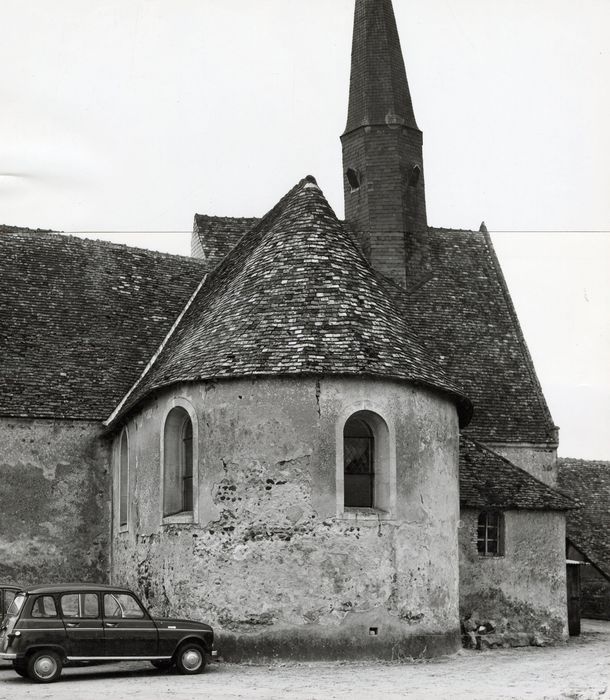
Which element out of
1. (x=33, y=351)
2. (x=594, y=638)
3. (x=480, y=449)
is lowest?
(x=594, y=638)

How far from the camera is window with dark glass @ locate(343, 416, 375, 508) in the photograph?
2208 centimetres

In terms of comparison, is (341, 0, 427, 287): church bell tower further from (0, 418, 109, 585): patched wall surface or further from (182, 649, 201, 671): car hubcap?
(182, 649, 201, 671): car hubcap

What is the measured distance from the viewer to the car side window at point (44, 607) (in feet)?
61.3

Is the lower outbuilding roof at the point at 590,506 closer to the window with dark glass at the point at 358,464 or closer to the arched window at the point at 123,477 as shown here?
the arched window at the point at 123,477

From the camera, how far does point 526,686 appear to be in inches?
715

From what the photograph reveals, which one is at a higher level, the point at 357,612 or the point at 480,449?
the point at 480,449

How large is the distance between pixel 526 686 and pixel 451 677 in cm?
144

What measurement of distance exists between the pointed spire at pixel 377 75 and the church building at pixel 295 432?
0.08m

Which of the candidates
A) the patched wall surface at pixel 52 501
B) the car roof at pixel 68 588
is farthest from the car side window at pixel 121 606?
the patched wall surface at pixel 52 501

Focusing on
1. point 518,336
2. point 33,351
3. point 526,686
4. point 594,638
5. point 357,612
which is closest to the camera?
point 526,686

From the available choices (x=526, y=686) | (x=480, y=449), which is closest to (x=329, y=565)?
(x=526, y=686)

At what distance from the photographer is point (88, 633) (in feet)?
61.9

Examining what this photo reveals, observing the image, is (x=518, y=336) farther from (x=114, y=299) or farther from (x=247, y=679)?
(x=247, y=679)

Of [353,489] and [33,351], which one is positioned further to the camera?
[33,351]
